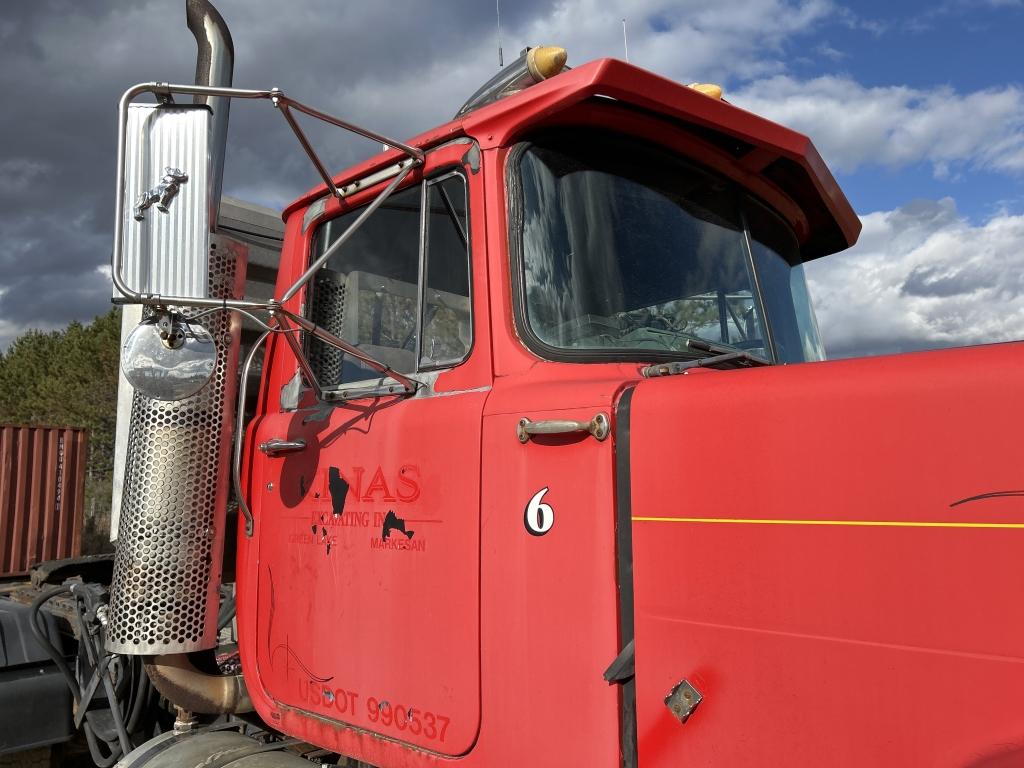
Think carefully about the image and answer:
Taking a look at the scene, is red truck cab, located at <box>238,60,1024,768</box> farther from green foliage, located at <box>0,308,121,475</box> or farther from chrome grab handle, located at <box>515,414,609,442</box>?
green foliage, located at <box>0,308,121,475</box>

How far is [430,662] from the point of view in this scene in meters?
2.05

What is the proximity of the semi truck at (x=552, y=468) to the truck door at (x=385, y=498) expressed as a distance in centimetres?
1

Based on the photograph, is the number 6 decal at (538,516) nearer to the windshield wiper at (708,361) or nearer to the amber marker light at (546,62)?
the windshield wiper at (708,361)

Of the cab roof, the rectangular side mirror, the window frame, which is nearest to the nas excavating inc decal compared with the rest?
the window frame

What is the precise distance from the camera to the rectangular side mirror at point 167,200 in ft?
6.53

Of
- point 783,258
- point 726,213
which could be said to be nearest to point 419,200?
point 726,213

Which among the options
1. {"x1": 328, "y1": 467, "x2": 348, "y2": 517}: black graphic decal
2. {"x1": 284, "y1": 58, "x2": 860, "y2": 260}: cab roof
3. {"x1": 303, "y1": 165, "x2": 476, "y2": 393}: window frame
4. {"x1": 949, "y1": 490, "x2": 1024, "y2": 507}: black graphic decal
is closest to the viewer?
{"x1": 949, "y1": 490, "x2": 1024, "y2": 507}: black graphic decal

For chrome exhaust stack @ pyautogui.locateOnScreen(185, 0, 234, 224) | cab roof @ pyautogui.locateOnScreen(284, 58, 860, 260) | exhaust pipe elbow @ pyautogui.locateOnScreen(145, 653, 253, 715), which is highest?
chrome exhaust stack @ pyautogui.locateOnScreen(185, 0, 234, 224)

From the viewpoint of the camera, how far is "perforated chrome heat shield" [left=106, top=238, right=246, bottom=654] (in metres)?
2.66

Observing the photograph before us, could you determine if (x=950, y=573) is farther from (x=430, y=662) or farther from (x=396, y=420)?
(x=396, y=420)

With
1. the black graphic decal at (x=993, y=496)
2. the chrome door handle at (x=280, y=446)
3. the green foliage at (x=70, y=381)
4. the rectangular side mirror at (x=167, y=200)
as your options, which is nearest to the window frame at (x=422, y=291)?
the chrome door handle at (x=280, y=446)

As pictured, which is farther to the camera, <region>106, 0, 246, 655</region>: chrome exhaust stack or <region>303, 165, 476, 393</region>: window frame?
<region>106, 0, 246, 655</region>: chrome exhaust stack

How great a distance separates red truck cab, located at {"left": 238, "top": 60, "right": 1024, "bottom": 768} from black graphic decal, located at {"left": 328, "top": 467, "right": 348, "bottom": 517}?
1cm

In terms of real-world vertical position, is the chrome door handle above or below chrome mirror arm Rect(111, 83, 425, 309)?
below
